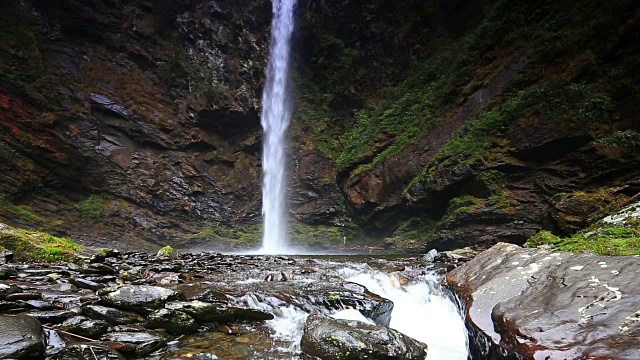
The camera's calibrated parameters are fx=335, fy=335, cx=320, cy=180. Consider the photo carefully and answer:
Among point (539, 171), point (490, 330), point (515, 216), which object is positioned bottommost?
point (490, 330)

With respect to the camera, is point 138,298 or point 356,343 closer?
point 356,343

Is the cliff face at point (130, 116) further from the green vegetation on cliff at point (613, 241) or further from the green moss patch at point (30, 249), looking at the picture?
the green vegetation on cliff at point (613, 241)

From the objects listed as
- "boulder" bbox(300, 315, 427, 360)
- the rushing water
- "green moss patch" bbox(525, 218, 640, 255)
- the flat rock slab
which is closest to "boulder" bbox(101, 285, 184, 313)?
the rushing water

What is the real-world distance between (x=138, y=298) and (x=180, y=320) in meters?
0.58

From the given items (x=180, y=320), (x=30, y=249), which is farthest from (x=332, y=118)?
(x=180, y=320)

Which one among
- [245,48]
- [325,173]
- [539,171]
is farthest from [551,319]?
[245,48]

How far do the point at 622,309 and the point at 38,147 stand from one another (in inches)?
837

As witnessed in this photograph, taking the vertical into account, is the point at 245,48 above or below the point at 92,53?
above

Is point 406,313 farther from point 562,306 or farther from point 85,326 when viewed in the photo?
point 85,326

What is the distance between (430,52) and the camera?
22.8 metres

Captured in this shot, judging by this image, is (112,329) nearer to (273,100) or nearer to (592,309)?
(592,309)

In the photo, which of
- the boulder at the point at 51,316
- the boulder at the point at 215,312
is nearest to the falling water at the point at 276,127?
the boulder at the point at 215,312

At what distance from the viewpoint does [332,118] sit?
2584cm

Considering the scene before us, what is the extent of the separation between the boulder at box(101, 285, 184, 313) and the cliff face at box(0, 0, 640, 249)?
8806 millimetres
